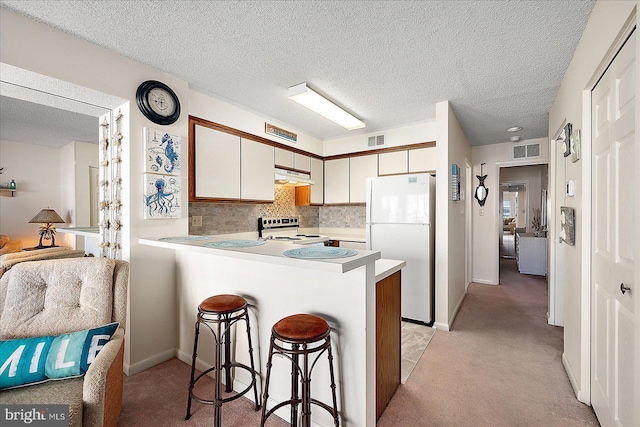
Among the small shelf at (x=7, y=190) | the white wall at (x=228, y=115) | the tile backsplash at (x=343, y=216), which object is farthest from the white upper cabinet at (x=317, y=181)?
the small shelf at (x=7, y=190)

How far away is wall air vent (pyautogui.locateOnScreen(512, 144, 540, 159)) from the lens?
14.6 ft

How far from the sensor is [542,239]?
5.38 meters

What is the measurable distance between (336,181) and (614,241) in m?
3.31

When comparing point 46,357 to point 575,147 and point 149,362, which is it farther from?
point 575,147

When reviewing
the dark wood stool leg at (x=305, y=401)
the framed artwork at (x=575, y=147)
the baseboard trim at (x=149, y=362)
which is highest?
the framed artwork at (x=575, y=147)

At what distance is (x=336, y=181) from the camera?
4391 mm

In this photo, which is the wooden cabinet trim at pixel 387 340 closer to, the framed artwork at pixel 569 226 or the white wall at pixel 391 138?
the framed artwork at pixel 569 226

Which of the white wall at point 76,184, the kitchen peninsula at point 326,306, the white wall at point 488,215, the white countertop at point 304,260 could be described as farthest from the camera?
the white wall at point 488,215

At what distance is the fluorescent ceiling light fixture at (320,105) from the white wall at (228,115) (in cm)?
74

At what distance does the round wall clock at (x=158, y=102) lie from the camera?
219 cm

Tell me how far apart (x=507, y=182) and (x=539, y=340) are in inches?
209

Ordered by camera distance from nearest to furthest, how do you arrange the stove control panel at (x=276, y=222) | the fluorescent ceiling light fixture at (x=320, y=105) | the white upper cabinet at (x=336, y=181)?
the fluorescent ceiling light fixture at (x=320, y=105)
the stove control panel at (x=276, y=222)
the white upper cabinet at (x=336, y=181)

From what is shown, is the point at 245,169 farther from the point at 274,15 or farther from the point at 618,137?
the point at 618,137

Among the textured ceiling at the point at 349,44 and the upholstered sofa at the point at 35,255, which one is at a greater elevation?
the textured ceiling at the point at 349,44
